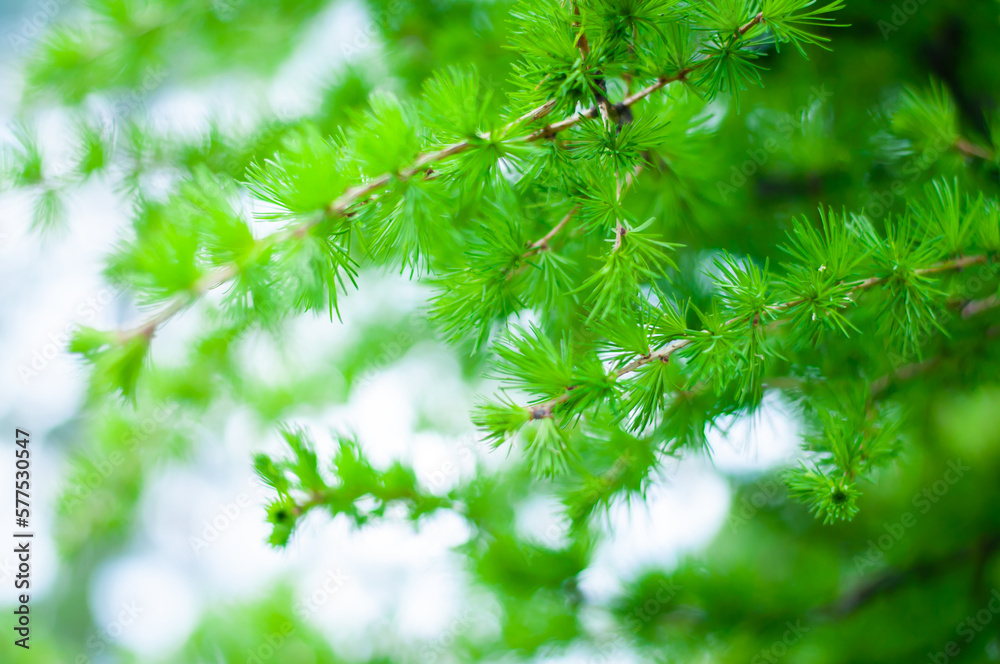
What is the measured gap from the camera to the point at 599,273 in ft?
1.01

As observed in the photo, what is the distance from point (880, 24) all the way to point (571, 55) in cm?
54

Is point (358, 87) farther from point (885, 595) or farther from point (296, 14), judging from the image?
point (885, 595)

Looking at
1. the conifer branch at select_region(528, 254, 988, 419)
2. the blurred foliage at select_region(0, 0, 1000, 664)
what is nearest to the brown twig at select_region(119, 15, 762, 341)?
the blurred foliage at select_region(0, 0, 1000, 664)

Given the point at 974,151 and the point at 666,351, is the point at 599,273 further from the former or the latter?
the point at 974,151

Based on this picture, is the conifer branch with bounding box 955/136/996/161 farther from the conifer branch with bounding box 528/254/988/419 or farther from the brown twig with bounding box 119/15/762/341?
Result: the brown twig with bounding box 119/15/762/341

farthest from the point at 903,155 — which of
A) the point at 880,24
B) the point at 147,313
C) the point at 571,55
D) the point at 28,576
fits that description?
the point at 28,576

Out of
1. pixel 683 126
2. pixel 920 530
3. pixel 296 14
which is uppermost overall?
pixel 296 14

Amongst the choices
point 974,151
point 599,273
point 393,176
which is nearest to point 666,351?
point 599,273

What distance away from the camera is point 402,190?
→ 0.31 m

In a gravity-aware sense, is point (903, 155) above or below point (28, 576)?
above

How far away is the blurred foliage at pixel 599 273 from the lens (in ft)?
1.04

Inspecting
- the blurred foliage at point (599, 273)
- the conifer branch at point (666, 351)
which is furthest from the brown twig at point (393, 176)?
the conifer branch at point (666, 351)

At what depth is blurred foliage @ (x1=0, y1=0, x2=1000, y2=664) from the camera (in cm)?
32

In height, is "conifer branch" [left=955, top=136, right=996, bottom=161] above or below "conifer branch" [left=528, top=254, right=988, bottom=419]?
above
